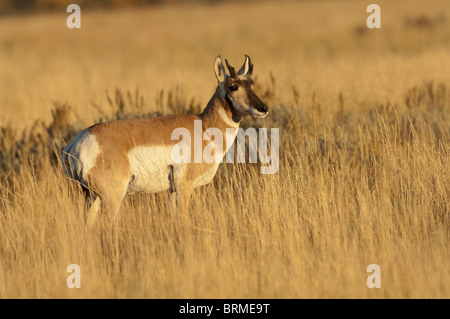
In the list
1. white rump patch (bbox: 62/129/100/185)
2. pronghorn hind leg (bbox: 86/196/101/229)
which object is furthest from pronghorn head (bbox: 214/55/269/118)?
pronghorn hind leg (bbox: 86/196/101/229)

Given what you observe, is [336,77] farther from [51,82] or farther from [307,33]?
[307,33]

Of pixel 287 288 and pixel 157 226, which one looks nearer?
pixel 287 288

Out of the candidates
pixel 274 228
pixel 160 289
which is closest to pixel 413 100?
pixel 274 228

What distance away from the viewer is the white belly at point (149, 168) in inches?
232

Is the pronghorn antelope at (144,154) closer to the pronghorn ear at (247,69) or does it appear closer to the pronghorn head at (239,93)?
the pronghorn head at (239,93)

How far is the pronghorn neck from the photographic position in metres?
6.45

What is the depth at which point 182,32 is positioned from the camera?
2570 cm

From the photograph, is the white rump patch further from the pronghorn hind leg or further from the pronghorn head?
the pronghorn head

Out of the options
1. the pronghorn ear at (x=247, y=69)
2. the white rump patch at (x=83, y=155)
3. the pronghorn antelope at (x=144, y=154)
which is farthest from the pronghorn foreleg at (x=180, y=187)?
the pronghorn ear at (x=247, y=69)

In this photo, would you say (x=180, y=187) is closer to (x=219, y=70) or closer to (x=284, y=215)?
(x=284, y=215)

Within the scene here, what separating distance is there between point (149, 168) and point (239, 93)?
1191 mm

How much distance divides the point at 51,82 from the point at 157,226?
34.9ft

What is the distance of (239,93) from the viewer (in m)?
6.33

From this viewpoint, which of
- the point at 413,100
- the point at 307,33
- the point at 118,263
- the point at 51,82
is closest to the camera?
the point at 118,263
